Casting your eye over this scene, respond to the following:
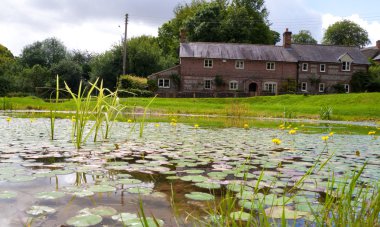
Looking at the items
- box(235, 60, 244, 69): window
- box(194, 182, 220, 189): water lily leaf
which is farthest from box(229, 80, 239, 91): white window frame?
box(194, 182, 220, 189): water lily leaf

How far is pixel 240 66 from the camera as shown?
144ft

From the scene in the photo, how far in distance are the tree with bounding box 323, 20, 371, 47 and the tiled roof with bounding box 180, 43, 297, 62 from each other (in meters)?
39.0

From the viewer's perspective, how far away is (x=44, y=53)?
6462 cm

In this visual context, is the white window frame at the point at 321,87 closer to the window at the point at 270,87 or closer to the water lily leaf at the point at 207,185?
the window at the point at 270,87

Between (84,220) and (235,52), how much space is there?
4318cm

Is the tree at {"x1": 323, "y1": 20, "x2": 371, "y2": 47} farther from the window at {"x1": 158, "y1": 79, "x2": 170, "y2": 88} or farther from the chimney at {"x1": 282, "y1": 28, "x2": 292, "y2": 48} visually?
the window at {"x1": 158, "y1": 79, "x2": 170, "y2": 88}

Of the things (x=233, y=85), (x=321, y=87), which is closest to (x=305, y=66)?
(x=321, y=87)

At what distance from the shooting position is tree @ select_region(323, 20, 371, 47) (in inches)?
3044

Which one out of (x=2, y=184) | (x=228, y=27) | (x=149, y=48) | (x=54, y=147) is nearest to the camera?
(x=2, y=184)

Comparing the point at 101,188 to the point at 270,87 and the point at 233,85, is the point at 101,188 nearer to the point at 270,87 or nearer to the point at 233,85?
the point at 233,85

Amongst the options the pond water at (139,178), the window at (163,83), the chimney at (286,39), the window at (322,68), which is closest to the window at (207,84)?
the window at (163,83)

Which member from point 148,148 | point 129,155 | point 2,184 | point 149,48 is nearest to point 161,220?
point 2,184

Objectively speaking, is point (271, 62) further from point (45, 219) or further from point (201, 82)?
point (45, 219)

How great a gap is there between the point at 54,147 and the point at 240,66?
40111mm
